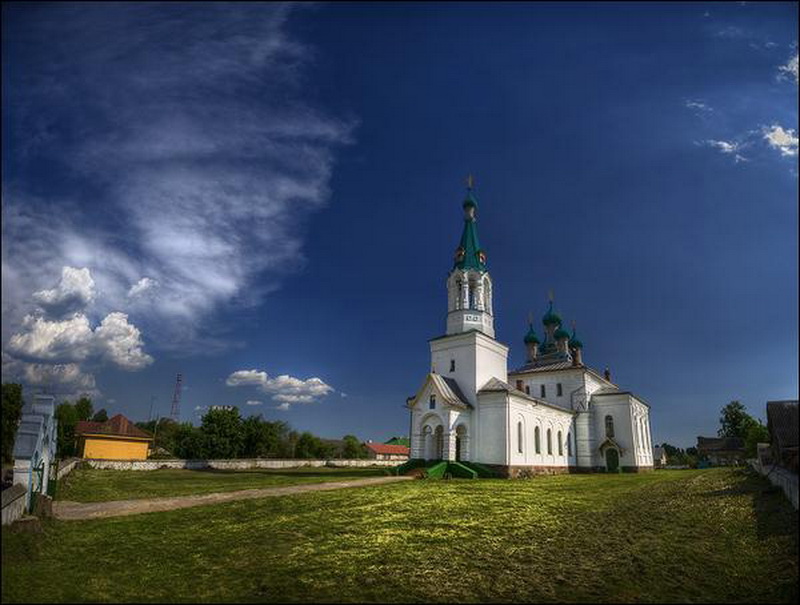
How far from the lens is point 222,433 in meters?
44.3

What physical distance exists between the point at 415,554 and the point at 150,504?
9.54m

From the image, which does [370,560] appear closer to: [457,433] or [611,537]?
[611,537]

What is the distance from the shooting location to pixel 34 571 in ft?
25.6

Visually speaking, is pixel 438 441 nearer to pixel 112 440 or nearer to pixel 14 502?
pixel 14 502

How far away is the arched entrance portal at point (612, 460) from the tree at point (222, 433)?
31653mm

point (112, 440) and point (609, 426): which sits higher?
point (609, 426)

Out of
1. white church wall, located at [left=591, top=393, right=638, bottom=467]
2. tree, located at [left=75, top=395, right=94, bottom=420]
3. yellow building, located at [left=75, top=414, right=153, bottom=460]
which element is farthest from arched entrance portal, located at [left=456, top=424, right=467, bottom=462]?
tree, located at [left=75, top=395, right=94, bottom=420]

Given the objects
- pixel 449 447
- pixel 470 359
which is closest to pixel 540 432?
pixel 470 359

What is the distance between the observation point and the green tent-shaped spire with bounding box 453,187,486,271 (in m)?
33.5

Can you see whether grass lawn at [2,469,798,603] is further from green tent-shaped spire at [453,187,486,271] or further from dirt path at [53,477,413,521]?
green tent-shaped spire at [453,187,486,271]

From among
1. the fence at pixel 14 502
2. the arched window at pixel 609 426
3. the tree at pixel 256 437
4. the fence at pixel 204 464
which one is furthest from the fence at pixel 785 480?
the tree at pixel 256 437

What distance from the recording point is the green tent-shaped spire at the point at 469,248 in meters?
33.5

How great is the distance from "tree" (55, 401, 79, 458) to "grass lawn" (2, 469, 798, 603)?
31191 mm

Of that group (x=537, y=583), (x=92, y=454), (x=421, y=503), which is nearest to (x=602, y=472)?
(x=421, y=503)
